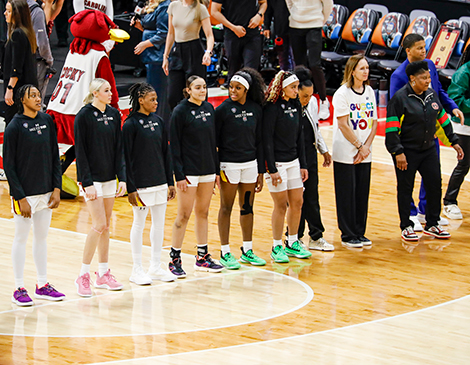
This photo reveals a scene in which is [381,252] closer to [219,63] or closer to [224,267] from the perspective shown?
[224,267]

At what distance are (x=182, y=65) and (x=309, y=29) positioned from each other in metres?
2.24

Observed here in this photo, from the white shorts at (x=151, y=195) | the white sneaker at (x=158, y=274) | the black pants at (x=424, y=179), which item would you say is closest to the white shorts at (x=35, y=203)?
the white shorts at (x=151, y=195)

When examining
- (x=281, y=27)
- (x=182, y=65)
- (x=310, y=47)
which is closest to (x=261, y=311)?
(x=182, y=65)

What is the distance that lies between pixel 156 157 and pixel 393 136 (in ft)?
7.54

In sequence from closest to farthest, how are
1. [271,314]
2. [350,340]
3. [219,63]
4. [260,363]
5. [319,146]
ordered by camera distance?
[260,363] < [350,340] < [271,314] < [319,146] < [219,63]

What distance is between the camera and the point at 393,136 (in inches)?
272

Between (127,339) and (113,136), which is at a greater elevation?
(113,136)

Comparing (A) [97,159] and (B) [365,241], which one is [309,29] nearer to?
(B) [365,241]

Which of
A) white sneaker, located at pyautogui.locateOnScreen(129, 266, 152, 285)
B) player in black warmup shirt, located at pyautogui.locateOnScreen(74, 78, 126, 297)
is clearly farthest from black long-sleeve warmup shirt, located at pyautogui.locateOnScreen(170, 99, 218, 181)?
white sneaker, located at pyautogui.locateOnScreen(129, 266, 152, 285)

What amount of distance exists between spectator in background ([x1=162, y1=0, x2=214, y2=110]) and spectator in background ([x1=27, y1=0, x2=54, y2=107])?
136 cm

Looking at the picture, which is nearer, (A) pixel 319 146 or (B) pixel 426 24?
(A) pixel 319 146

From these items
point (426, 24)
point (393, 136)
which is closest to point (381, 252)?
point (393, 136)

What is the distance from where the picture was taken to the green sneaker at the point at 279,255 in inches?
255

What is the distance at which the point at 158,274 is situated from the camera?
6.02 m
